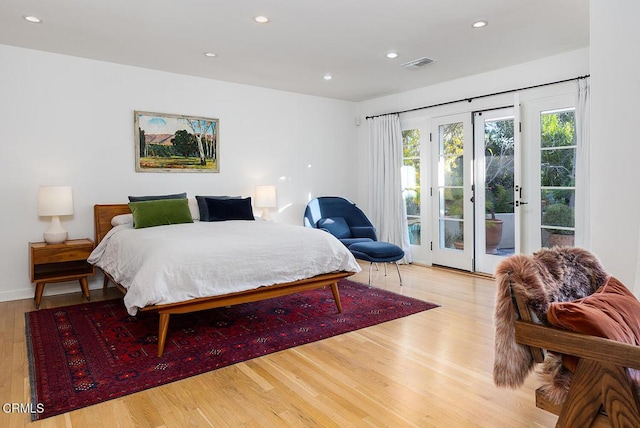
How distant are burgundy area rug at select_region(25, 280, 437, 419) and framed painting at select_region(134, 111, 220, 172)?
66.8 inches

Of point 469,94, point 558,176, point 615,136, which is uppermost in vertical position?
point 469,94

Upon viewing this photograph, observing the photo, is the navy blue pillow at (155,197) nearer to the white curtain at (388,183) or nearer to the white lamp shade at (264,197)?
the white lamp shade at (264,197)

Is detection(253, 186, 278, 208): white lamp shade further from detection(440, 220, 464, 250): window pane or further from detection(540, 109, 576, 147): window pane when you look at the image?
detection(540, 109, 576, 147): window pane

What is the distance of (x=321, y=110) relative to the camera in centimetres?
636

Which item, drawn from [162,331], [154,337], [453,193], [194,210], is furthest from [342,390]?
[453,193]

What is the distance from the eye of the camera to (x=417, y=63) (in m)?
4.56

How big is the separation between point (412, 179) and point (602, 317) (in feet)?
15.6

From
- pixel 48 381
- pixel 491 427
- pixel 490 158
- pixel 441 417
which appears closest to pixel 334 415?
pixel 441 417

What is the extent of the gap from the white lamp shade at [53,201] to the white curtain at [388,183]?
4.07 metres

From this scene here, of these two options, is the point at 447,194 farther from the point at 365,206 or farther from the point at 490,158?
the point at 365,206

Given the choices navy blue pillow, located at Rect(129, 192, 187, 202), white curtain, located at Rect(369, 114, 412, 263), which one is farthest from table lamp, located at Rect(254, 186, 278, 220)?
white curtain, located at Rect(369, 114, 412, 263)

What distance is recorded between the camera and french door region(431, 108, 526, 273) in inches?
188

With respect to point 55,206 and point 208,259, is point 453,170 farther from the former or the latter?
point 55,206

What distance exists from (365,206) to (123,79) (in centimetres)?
387
